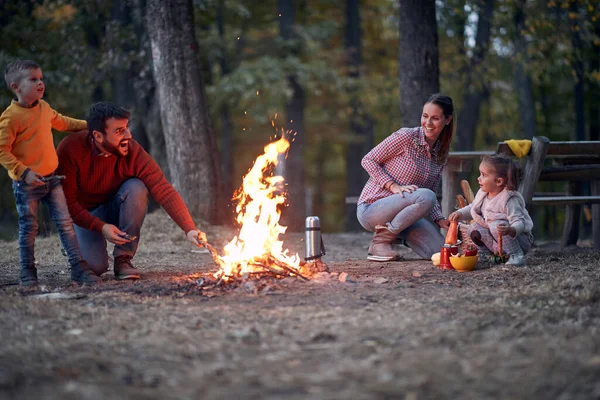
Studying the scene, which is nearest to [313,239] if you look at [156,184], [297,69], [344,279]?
[344,279]

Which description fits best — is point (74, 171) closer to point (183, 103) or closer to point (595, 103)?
point (183, 103)

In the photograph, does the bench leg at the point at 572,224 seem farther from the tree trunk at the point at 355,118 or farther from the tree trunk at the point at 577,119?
the tree trunk at the point at 355,118

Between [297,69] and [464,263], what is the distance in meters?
12.1

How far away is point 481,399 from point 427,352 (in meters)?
0.67

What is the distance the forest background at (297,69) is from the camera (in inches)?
424

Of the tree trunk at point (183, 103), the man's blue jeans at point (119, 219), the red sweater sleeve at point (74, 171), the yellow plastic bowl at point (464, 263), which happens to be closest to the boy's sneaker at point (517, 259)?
the yellow plastic bowl at point (464, 263)

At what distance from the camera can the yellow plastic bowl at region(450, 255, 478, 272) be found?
6609mm

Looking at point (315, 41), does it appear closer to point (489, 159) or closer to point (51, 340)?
point (489, 159)

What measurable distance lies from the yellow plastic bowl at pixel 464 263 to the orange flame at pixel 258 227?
1.44 metres

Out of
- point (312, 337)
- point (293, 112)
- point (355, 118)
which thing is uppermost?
point (293, 112)

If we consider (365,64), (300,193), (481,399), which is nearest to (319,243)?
(481,399)

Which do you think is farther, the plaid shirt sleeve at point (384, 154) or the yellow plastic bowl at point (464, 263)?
the plaid shirt sleeve at point (384, 154)

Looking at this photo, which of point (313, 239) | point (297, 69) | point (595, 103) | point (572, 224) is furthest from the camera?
point (595, 103)

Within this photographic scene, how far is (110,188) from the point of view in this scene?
6.45 m
